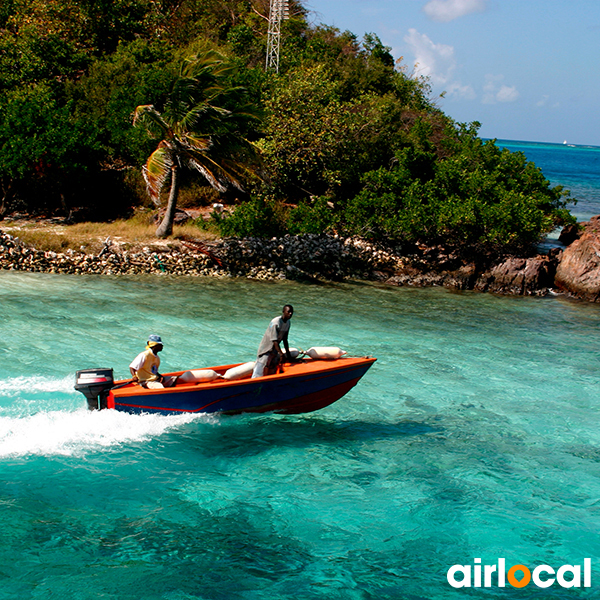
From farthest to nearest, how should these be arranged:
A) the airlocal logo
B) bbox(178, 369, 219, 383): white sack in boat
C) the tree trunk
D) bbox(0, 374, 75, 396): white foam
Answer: the tree trunk
bbox(0, 374, 75, 396): white foam
bbox(178, 369, 219, 383): white sack in boat
the airlocal logo

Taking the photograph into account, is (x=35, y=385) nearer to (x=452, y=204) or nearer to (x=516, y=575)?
(x=516, y=575)

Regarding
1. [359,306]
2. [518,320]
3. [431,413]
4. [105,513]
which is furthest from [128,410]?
[518,320]

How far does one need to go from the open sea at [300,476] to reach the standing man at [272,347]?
1.22 metres

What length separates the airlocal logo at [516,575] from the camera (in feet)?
22.2

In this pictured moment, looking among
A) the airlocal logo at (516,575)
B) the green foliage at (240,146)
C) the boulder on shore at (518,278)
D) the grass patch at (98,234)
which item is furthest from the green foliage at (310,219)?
the airlocal logo at (516,575)

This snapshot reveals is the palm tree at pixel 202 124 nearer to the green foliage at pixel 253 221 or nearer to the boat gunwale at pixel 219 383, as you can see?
the green foliage at pixel 253 221

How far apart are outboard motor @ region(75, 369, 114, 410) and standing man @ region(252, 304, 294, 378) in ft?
7.83

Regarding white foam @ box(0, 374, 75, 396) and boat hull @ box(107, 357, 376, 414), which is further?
white foam @ box(0, 374, 75, 396)

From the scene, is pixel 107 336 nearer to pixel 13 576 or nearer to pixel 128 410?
pixel 128 410

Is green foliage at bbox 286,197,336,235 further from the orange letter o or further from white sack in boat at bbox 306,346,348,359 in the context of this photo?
the orange letter o

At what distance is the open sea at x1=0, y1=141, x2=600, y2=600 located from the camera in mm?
6633

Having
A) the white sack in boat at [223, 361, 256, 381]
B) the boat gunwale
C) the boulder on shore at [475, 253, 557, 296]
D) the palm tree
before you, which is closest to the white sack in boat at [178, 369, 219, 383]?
the boat gunwale

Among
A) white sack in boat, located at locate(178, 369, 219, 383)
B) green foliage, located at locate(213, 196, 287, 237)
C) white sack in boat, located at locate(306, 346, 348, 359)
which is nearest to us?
white sack in boat, located at locate(178, 369, 219, 383)

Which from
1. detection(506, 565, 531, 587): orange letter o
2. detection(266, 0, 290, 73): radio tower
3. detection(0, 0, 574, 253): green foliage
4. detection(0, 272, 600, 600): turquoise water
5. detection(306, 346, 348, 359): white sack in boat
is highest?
detection(266, 0, 290, 73): radio tower
